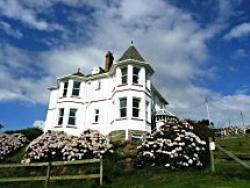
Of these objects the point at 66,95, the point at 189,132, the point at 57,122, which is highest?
the point at 66,95

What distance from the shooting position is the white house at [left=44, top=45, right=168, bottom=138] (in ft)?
119

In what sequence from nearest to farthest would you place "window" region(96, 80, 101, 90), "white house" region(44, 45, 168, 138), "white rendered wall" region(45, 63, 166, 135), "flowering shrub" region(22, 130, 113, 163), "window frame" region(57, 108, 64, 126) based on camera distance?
"flowering shrub" region(22, 130, 113, 163)
"white rendered wall" region(45, 63, 166, 135)
"white house" region(44, 45, 168, 138)
"window frame" region(57, 108, 64, 126)
"window" region(96, 80, 101, 90)

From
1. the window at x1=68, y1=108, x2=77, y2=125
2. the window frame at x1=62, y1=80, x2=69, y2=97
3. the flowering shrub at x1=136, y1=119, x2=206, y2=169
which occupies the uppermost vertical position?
the window frame at x1=62, y1=80, x2=69, y2=97

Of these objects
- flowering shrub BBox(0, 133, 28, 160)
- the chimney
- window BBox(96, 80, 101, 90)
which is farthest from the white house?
flowering shrub BBox(0, 133, 28, 160)

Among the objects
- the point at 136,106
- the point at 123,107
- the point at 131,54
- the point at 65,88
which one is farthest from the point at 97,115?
the point at 131,54

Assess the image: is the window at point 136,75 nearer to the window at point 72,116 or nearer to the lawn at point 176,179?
the window at point 72,116

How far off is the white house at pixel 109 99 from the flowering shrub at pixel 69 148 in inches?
239

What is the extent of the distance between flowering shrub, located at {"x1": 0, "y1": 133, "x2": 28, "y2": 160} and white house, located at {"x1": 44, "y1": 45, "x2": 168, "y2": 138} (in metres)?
3.80

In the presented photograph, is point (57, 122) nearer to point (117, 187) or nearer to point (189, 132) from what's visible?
point (189, 132)

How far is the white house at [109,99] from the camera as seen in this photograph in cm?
3625

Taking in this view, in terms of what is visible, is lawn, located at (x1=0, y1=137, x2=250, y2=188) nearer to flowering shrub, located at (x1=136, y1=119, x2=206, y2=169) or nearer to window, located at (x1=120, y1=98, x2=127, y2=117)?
flowering shrub, located at (x1=136, y1=119, x2=206, y2=169)

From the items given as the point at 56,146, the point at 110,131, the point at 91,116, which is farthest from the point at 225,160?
the point at 91,116

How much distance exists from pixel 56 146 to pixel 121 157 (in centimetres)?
593

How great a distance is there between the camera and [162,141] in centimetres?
2566
